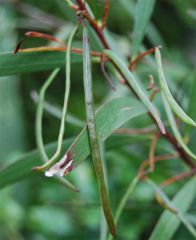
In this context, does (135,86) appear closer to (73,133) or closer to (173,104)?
(173,104)

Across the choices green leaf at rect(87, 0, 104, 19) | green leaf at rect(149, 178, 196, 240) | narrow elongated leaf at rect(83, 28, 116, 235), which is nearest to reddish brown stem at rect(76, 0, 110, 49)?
green leaf at rect(87, 0, 104, 19)

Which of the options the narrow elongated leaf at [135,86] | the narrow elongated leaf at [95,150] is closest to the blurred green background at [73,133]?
the narrow elongated leaf at [135,86]

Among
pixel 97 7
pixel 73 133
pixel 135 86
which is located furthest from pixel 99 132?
pixel 73 133

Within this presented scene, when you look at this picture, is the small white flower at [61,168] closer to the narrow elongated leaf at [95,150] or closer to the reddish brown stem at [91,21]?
the narrow elongated leaf at [95,150]

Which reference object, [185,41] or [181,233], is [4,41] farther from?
[181,233]

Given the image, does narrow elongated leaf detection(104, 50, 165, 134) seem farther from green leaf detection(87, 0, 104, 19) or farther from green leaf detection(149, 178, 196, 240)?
green leaf detection(149, 178, 196, 240)

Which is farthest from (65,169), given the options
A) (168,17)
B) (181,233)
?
(168,17)
